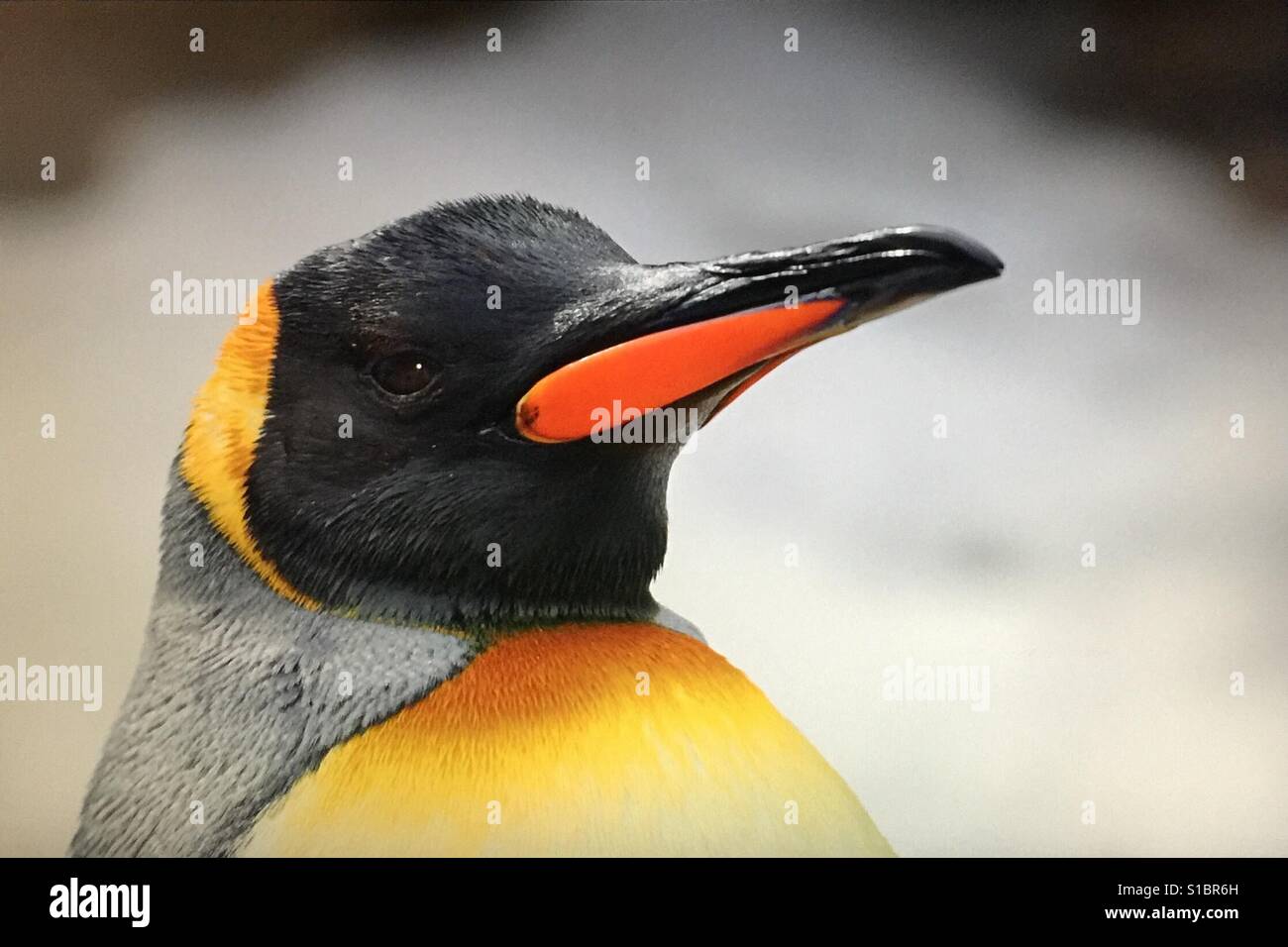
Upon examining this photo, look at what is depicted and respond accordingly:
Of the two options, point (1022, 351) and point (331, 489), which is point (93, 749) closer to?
point (331, 489)

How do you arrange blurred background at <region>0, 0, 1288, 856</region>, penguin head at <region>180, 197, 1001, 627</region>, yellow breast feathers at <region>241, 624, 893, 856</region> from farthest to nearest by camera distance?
blurred background at <region>0, 0, 1288, 856</region> < penguin head at <region>180, 197, 1001, 627</region> < yellow breast feathers at <region>241, 624, 893, 856</region>

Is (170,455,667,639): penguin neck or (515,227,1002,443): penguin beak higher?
(515,227,1002,443): penguin beak

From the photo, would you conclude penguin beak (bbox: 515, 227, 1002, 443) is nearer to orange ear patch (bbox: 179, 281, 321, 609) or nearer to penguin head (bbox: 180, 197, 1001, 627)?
penguin head (bbox: 180, 197, 1001, 627)

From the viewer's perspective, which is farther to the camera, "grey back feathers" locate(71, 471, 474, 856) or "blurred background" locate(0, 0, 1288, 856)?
"blurred background" locate(0, 0, 1288, 856)

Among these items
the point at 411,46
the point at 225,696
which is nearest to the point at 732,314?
the point at 225,696

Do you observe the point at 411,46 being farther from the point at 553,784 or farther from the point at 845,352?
the point at 553,784

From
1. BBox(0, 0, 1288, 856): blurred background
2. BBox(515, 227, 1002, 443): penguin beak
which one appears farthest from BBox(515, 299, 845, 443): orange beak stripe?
BBox(0, 0, 1288, 856): blurred background
